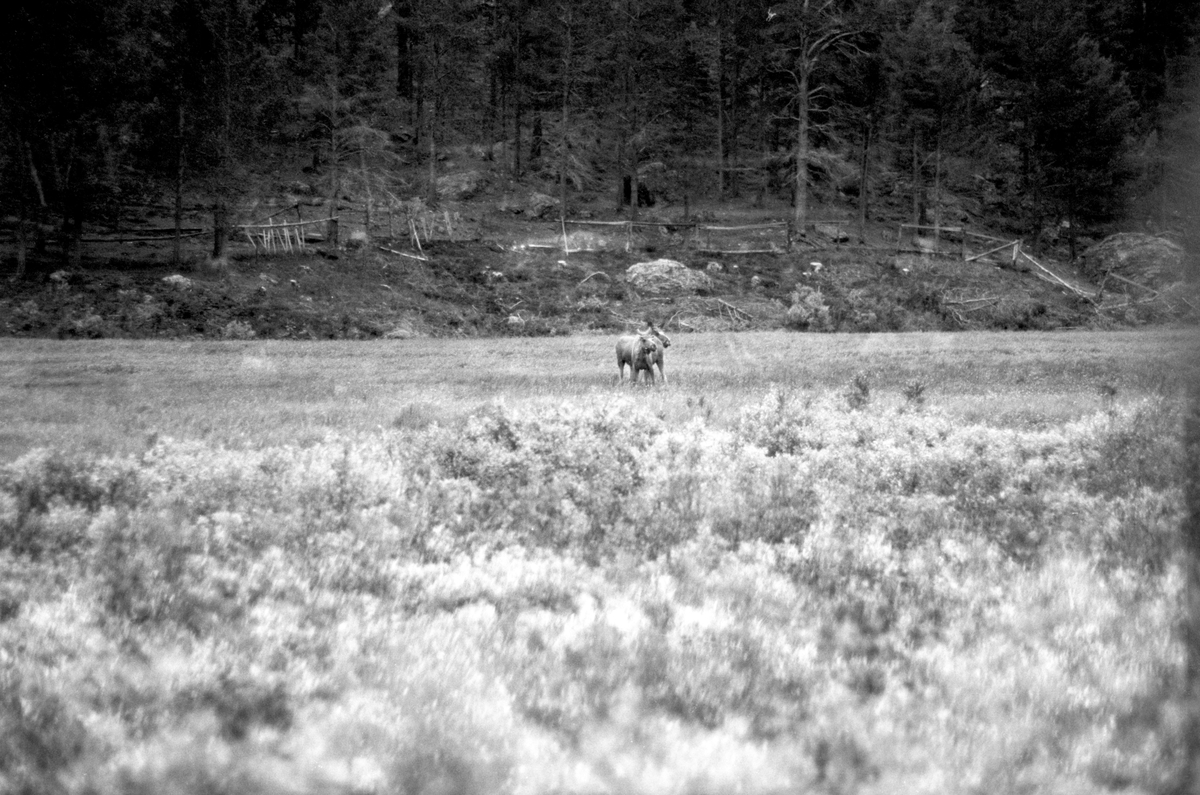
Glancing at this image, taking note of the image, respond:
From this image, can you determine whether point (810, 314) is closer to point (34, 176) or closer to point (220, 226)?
point (220, 226)

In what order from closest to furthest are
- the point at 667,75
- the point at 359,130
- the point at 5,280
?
the point at 5,280
the point at 359,130
the point at 667,75

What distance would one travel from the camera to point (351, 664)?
481 cm

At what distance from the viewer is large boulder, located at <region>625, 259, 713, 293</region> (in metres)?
36.8

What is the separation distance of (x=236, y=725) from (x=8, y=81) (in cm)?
2968

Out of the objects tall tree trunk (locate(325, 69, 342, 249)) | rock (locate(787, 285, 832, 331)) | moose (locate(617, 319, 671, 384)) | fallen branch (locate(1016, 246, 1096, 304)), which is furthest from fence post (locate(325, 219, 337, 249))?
fallen branch (locate(1016, 246, 1096, 304))

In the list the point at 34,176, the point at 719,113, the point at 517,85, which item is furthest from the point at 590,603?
the point at 517,85

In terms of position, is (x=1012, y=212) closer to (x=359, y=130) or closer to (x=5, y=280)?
(x=359, y=130)

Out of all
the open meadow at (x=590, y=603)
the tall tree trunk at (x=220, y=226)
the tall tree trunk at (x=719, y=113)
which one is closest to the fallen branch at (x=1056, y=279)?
the tall tree trunk at (x=719, y=113)

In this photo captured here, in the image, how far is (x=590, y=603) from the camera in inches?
230

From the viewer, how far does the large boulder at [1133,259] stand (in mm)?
42469

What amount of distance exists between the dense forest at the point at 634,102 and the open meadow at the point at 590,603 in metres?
23.3

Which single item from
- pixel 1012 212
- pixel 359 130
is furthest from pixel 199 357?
pixel 1012 212

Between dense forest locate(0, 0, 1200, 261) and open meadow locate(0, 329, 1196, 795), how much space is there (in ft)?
76.4

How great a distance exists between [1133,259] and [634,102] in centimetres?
2461
